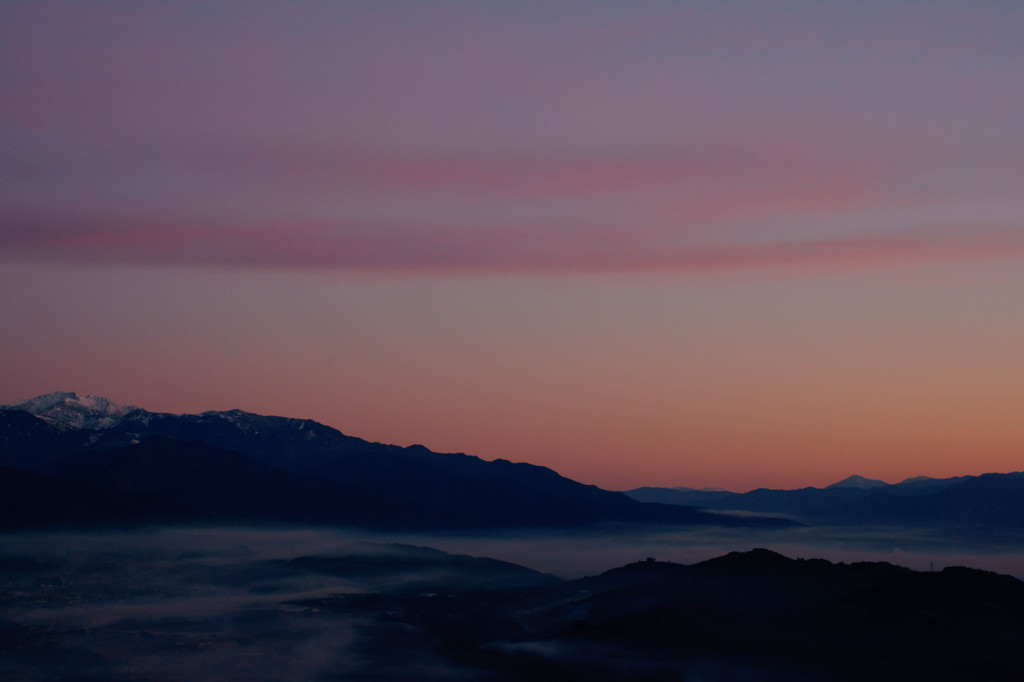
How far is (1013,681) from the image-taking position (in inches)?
7849
